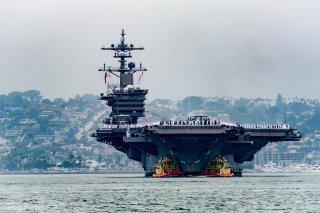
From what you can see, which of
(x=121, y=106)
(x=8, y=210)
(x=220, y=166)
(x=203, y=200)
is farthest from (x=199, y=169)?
(x=8, y=210)


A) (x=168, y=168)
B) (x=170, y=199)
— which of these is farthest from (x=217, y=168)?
(x=170, y=199)

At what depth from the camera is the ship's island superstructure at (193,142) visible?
11912 centimetres

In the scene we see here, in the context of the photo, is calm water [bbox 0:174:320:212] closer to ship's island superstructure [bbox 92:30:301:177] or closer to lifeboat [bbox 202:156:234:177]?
ship's island superstructure [bbox 92:30:301:177]

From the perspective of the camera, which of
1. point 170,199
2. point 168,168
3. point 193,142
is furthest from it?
point 168,168

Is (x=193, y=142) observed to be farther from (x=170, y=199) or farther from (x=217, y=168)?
(x=170, y=199)

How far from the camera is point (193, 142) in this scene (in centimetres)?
12044

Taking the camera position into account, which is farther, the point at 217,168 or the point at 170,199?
the point at 217,168

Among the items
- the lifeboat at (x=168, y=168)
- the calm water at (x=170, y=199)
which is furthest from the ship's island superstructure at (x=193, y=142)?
the calm water at (x=170, y=199)

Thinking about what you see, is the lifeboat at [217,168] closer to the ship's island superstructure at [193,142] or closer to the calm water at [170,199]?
the ship's island superstructure at [193,142]

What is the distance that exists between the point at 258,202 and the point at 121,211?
10342 mm

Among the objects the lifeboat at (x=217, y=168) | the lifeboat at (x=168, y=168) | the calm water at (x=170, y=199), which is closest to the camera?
the calm water at (x=170, y=199)

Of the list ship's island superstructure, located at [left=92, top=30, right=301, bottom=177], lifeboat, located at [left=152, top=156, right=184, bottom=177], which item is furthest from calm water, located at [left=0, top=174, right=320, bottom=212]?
lifeboat, located at [left=152, top=156, right=184, bottom=177]

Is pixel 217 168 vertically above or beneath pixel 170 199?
above

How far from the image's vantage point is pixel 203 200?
261ft
